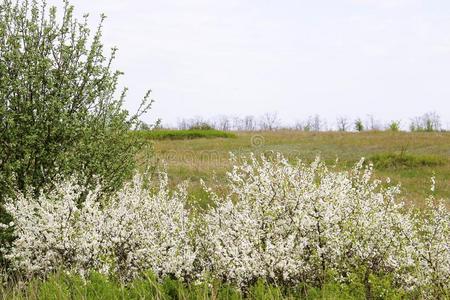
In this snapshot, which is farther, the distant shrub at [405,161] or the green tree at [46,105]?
the distant shrub at [405,161]

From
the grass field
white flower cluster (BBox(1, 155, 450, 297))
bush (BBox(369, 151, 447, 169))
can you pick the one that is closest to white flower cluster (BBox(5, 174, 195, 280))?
white flower cluster (BBox(1, 155, 450, 297))

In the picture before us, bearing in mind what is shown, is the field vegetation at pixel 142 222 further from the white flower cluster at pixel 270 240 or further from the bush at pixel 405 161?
the bush at pixel 405 161

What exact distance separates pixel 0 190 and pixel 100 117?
8.22ft

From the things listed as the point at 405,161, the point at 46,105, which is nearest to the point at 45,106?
the point at 46,105

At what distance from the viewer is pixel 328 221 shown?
8.09 m

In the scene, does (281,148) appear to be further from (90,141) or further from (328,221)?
(328,221)

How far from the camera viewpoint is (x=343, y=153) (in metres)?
33.8

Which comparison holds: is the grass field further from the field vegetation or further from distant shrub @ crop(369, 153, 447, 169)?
the field vegetation

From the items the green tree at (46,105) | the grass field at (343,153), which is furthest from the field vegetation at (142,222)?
the grass field at (343,153)

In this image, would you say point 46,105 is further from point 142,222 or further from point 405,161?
point 405,161

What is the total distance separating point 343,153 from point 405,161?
5184 millimetres

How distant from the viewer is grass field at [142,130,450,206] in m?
24.9

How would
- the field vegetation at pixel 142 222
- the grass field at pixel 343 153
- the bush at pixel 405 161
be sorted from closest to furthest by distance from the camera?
the field vegetation at pixel 142 222 → the grass field at pixel 343 153 → the bush at pixel 405 161

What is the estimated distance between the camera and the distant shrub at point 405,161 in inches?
1123
